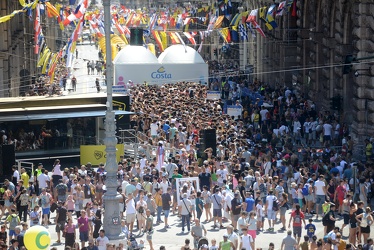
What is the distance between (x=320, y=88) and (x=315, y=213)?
76.0ft

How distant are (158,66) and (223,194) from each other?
112 ft

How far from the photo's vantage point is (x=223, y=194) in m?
31.5

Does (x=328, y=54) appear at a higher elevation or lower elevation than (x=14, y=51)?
higher

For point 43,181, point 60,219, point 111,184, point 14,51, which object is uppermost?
point 14,51

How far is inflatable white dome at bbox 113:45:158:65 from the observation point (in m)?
64.3

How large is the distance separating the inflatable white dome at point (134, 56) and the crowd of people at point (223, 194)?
71.4 ft

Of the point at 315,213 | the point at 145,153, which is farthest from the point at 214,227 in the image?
the point at 145,153

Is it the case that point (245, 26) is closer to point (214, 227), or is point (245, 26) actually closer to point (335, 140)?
point (335, 140)

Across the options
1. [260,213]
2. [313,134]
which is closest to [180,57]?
[313,134]

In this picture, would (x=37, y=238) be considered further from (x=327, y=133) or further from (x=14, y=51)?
(x=14, y=51)

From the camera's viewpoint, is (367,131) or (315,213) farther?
(367,131)

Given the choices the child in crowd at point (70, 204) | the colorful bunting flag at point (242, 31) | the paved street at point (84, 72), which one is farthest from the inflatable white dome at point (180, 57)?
the child in crowd at point (70, 204)

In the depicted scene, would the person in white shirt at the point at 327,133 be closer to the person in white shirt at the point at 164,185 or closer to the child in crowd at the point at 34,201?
the person in white shirt at the point at 164,185

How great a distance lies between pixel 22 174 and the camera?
116 ft
